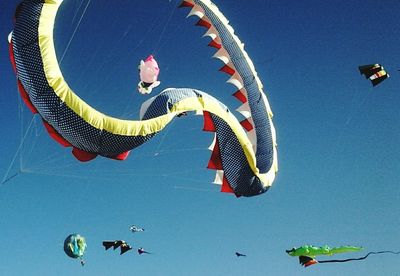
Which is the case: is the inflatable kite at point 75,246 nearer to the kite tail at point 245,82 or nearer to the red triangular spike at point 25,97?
the kite tail at point 245,82

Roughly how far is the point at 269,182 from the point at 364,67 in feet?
14.0

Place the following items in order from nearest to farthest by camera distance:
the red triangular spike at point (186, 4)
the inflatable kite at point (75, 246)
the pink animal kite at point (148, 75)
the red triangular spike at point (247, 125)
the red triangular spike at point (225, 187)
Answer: the pink animal kite at point (148, 75), the red triangular spike at point (225, 187), the red triangular spike at point (186, 4), the red triangular spike at point (247, 125), the inflatable kite at point (75, 246)

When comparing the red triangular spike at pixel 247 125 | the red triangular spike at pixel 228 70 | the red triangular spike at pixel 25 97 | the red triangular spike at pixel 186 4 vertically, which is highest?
the red triangular spike at pixel 186 4

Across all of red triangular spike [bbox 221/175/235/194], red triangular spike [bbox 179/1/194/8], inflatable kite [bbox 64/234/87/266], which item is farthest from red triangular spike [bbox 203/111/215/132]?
inflatable kite [bbox 64/234/87/266]

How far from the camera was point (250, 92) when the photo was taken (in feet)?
47.6

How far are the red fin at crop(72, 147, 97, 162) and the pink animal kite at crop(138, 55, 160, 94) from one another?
240 centimetres

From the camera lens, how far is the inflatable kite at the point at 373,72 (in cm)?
1353

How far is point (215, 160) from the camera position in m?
13.3

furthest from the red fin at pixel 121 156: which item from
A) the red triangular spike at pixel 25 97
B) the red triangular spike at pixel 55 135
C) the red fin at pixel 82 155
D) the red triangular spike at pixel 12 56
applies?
the red triangular spike at pixel 12 56

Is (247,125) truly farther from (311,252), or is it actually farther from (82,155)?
(82,155)

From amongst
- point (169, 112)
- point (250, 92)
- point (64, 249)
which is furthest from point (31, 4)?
point (64, 249)

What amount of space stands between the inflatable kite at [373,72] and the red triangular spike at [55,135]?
843cm

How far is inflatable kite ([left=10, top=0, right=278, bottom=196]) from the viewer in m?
8.92

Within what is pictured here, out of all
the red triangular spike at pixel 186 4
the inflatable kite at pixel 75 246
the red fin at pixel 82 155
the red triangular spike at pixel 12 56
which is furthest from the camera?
the inflatable kite at pixel 75 246
